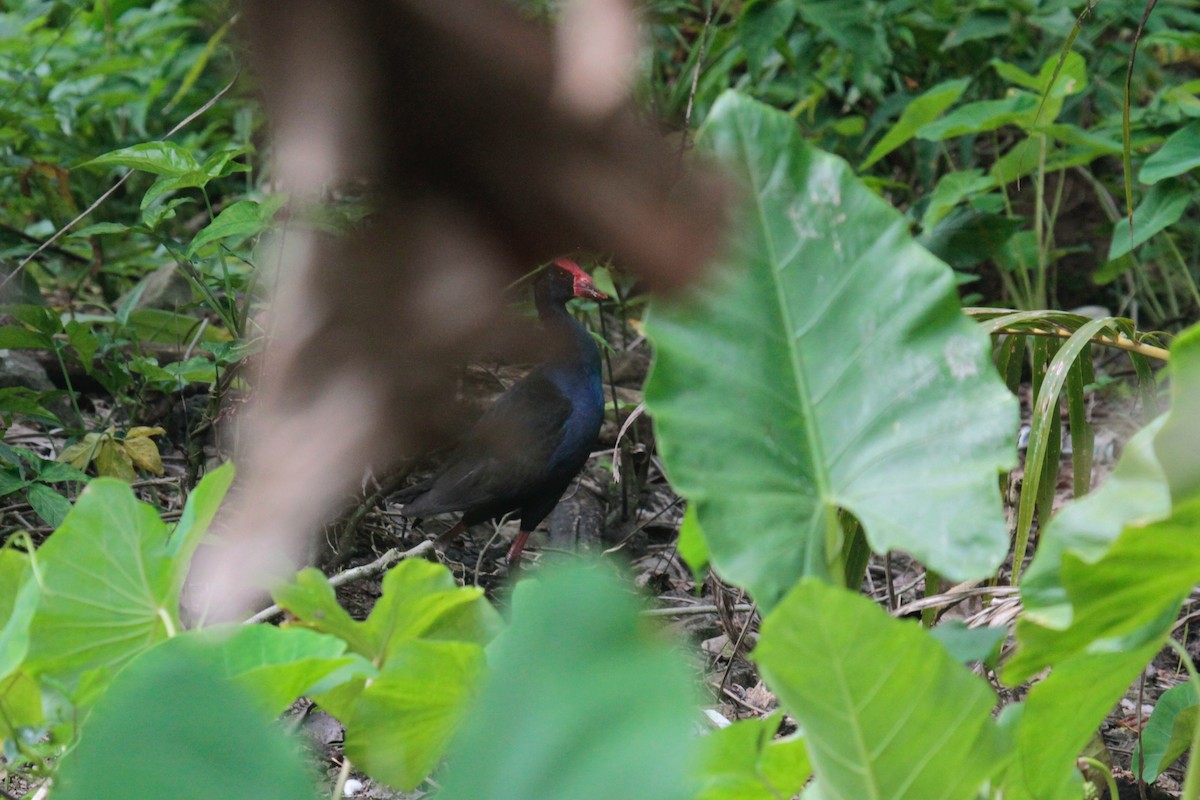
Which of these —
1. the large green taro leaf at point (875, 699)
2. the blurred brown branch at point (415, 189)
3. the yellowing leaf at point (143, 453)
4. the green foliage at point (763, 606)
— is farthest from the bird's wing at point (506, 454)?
the large green taro leaf at point (875, 699)

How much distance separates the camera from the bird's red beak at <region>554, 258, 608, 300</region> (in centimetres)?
244

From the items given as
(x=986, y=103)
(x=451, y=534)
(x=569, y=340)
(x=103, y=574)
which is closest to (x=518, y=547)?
(x=451, y=534)

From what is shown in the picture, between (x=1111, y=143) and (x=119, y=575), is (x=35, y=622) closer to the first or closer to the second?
(x=119, y=575)

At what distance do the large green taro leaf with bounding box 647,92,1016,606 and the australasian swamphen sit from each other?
1458mm

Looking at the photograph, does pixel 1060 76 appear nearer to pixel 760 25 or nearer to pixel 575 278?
pixel 760 25

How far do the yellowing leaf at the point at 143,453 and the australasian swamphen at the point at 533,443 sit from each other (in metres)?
0.45

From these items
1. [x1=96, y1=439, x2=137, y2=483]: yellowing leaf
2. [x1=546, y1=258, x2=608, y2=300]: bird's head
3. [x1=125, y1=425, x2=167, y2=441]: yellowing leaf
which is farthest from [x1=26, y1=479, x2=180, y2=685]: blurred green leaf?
[x1=546, y1=258, x2=608, y2=300]: bird's head

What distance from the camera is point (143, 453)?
6.33 feet

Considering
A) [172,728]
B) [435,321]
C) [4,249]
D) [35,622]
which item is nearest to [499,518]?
[4,249]

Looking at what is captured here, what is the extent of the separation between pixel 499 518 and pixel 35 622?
5.77 feet

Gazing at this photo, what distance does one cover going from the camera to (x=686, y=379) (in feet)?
2.43

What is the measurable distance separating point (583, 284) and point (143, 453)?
958 millimetres

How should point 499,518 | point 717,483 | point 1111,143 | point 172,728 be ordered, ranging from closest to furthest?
point 172,728 → point 717,483 → point 1111,143 → point 499,518

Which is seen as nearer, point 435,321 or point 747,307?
point 747,307
